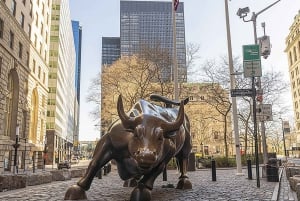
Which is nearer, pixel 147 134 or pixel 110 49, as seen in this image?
pixel 147 134

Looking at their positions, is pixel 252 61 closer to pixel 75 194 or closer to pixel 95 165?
pixel 95 165

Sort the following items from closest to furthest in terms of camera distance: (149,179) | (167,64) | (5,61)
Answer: (149,179)
(5,61)
(167,64)

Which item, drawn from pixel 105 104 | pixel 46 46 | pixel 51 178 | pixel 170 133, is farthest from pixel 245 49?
pixel 46 46

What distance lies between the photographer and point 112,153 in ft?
24.6

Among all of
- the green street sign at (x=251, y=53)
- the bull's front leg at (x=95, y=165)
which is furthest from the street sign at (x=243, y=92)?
the bull's front leg at (x=95, y=165)

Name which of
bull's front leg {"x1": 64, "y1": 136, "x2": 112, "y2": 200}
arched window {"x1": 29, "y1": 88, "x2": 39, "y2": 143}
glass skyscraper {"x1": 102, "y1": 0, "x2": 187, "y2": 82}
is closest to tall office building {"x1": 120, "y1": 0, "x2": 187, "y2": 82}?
glass skyscraper {"x1": 102, "y1": 0, "x2": 187, "y2": 82}

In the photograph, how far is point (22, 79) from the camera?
115 ft

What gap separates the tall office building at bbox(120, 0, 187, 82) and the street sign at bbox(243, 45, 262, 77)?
2214 centimetres

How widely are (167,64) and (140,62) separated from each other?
2.94m

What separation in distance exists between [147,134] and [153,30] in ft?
154

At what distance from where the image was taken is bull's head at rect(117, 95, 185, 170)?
5.89 metres

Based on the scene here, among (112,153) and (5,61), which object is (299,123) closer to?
(5,61)

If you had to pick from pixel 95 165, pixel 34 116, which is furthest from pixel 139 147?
pixel 34 116

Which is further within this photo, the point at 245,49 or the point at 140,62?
the point at 140,62
